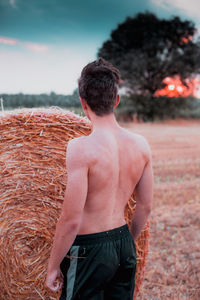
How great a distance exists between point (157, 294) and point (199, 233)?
1609 mm

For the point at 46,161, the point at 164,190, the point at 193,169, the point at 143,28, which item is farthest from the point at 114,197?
the point at 143,28

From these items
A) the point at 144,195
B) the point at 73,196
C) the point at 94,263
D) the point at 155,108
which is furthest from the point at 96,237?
the point at 155,108

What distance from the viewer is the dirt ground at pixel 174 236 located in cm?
324

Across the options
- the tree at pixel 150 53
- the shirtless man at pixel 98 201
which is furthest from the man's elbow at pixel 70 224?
the tree at pixel 150 53

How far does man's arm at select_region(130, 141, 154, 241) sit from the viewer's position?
1.97 meters

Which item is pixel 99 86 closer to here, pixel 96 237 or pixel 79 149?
pixel 79 149

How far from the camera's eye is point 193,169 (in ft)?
26.0

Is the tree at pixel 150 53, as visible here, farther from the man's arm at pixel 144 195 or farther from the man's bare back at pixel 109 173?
the man's bare back at pixel 109 173

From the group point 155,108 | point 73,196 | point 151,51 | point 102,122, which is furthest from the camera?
point 151,51

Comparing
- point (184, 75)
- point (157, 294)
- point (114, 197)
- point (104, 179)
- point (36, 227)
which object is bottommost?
point (157, 294)

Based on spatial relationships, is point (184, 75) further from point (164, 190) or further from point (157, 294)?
point (157, 294)

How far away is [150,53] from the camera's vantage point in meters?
26.7

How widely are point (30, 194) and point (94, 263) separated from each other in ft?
3.96

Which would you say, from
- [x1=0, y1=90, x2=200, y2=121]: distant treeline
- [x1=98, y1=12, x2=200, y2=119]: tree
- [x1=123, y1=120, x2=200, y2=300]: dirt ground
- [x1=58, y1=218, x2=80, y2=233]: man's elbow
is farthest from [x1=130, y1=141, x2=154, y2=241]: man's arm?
[x1=98, y1=12, x2=200, y2=119]: tree
